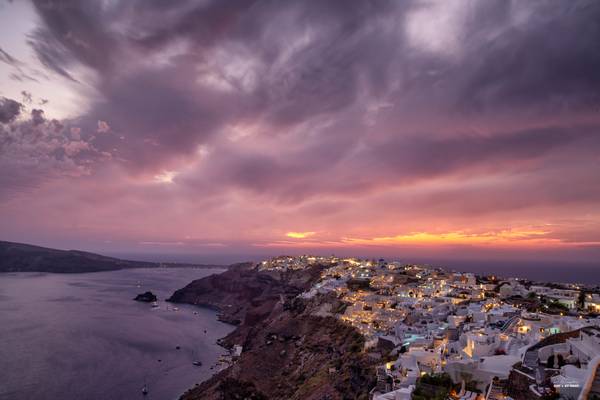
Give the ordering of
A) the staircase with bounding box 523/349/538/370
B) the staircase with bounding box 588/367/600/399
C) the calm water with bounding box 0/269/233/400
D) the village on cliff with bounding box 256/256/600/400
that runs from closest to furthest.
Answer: the staircase with bounding box 588/367/600/399, the village on cliff with bounding box 256/256/600/400, the staircase with bounding box 523/349/538/370, the calm water with bounding box 0/269/233/400

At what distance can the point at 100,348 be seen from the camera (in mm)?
68688

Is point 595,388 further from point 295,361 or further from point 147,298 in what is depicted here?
point 147,298

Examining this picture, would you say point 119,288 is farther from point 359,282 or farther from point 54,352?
point 359,282

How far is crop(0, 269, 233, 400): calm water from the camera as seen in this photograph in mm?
49938

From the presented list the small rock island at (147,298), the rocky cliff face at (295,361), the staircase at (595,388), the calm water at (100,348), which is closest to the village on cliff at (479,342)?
the staircase at (595,388)

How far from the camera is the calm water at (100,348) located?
49938 millimetres

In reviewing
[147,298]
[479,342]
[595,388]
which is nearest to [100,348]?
[147,298]

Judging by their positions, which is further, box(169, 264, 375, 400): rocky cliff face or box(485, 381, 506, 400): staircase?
box(169, 264, 375, 400): rocky cliff face

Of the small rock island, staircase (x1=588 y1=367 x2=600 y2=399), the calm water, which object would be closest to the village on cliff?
staircase (x1=588 y1=367 x2=600 y2=399)

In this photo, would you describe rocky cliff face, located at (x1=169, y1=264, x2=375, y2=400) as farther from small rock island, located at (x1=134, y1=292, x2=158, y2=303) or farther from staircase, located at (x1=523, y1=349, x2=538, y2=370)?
small rock island, located at (x1=134, y1=292, x2=158, y2=303)

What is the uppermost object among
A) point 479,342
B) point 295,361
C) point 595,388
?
point 595,388

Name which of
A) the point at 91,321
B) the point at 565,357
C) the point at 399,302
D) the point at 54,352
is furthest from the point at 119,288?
the point at 565,357

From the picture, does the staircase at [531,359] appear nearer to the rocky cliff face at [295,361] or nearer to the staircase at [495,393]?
the staircase at [495,393]

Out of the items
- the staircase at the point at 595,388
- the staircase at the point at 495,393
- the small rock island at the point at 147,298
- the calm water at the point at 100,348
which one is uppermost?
the staircase at the point at 595,388
